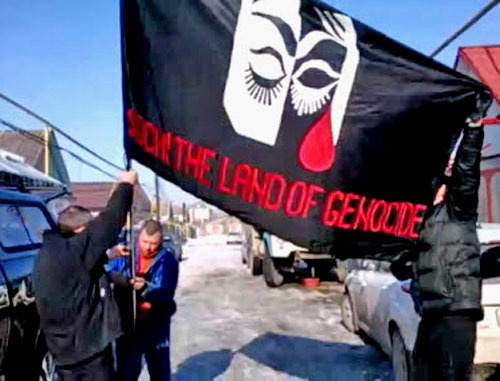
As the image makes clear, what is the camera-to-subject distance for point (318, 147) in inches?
134

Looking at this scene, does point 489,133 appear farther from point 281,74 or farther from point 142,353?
point 281,74

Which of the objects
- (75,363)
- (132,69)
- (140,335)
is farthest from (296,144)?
(140,335)

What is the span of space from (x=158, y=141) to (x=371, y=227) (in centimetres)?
133

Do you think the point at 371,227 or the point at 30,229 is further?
the point at 30,229

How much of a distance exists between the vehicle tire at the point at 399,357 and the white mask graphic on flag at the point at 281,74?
2.59 metres

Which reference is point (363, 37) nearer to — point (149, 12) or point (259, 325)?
point (149, 12)

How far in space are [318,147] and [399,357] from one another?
113 inches

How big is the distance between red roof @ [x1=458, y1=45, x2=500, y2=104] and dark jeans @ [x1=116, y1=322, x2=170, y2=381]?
46.3 ft

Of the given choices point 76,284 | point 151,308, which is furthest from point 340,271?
point 76,284

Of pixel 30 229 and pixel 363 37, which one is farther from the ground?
pixel 363 37

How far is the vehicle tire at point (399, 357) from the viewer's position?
5.21 m

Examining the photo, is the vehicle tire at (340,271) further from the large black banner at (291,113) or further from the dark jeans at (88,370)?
the dark jeans at (88,370)

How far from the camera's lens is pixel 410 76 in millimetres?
3510

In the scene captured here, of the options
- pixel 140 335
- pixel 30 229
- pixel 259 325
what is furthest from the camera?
pixel 259 325
